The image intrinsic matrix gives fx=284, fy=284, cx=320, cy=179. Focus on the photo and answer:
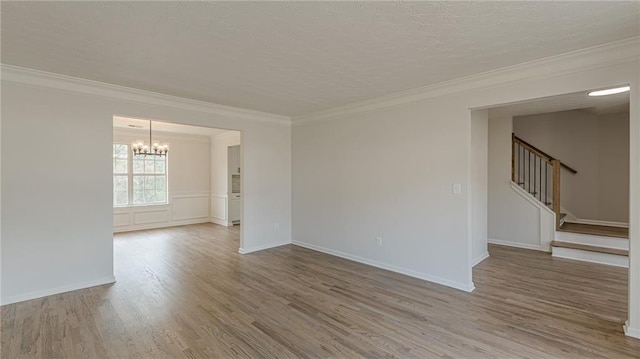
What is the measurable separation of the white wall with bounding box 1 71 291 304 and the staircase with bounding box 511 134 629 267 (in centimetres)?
655

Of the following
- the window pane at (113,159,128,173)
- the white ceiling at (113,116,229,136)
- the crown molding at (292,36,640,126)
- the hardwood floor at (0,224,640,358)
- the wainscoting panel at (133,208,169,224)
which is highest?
the white ceiling at (113,116,229,136)

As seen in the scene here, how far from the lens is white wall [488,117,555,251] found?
200 inches

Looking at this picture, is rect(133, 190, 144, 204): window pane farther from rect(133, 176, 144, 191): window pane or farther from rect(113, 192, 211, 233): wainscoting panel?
rect(113, 192, 211, 233): wainscoting panel

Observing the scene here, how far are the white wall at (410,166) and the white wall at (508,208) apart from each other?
264 cm

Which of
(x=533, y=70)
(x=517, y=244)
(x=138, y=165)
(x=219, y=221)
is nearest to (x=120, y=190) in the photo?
(x=138, y=165)

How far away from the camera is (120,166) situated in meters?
7.18

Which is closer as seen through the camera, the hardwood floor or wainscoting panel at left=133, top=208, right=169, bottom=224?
the hardwood floor

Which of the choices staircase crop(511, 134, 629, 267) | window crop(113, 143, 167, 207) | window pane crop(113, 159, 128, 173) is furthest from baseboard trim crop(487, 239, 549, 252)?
window pane crop(113, 159, 128, 173)

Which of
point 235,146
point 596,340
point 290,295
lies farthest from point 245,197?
point 596,340

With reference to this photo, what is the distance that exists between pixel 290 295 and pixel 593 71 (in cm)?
383

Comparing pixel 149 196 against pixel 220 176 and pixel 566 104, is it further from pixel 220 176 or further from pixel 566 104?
pixel 566 104

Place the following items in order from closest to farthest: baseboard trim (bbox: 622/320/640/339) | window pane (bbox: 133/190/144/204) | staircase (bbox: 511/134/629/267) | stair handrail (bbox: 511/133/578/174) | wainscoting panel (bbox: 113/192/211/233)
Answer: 1. baseboard trim (bbox: 622/320/640/339)
2. staircase (bbox: 511/134/629/267)
3. stair handrail (bbox: 511/133/578/174)
4. wainscoting panel (bbox: 113/192/211/233)
5. window pane (bbox: 133/190/144/204)

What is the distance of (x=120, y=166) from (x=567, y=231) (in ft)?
31.8

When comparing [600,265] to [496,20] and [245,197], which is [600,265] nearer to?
[496,20]
